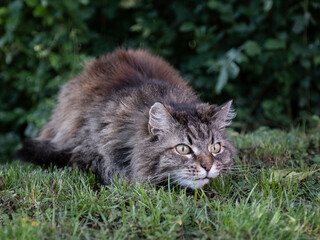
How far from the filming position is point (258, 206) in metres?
2.27

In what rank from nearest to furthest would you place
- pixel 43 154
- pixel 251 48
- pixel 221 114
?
pixel 221 114 → pixel 43 154 → pixel 251 48

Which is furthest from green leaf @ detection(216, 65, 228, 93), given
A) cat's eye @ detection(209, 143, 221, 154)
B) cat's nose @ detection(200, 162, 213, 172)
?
cat's nose @ detection(200, 162, 213, 172)

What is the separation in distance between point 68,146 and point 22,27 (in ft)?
8.32

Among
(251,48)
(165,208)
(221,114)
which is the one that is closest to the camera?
(165,208)

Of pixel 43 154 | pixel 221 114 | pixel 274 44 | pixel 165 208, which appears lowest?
pixel 43 154

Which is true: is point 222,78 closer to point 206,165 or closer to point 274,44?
point 274,44

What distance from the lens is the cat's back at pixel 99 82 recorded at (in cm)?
368

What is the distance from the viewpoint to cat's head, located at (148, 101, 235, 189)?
2.78 meters

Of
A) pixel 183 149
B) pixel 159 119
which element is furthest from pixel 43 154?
pixel 183 149

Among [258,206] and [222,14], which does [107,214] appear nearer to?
[258,206]

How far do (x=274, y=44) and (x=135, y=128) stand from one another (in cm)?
249

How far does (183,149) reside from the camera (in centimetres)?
286

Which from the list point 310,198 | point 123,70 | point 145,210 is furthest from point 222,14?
point 145,210

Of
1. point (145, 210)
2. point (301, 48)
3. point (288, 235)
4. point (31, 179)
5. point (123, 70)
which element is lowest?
point (31, 179)
